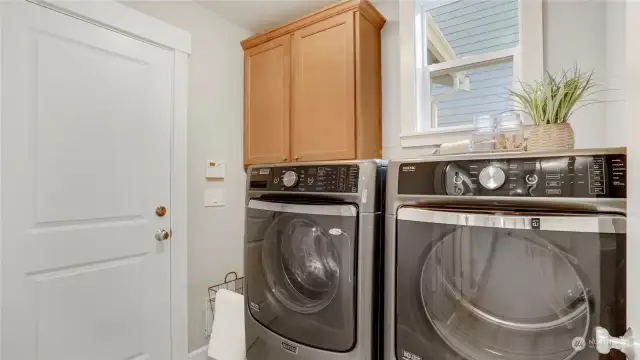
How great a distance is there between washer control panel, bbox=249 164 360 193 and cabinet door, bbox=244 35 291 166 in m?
0.74

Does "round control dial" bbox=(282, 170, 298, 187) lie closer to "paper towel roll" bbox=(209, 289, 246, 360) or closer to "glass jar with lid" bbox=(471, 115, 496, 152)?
"glass jar with lid" bbox=(471, 115, 496, 152)

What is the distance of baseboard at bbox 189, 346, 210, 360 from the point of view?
202 cm

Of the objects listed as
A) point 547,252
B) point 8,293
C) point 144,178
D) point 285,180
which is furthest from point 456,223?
point 8,293

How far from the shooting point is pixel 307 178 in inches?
48.1

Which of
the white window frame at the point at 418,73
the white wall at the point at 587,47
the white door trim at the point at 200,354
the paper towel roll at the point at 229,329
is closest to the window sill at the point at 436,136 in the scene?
the white window frame at the point at 418,73

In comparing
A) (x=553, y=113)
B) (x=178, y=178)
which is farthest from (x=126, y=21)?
(x=553, y=113)

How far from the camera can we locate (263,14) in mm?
2254

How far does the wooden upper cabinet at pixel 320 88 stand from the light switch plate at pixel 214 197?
338 mm

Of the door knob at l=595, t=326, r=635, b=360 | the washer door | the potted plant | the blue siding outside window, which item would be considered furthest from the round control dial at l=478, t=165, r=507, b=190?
the blue siding outside window

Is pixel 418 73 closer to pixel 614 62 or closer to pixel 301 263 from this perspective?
pixel 614 62

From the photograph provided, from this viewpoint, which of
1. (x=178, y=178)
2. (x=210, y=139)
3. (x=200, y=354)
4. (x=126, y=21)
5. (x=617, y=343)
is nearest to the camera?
(x=617, y=343)

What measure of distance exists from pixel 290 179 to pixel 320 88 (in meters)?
0.91

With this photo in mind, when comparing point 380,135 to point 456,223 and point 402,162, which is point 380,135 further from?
point 456,223

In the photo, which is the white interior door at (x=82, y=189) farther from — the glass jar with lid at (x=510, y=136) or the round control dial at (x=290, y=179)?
the glass jar with lid at (x=510, y=136)
